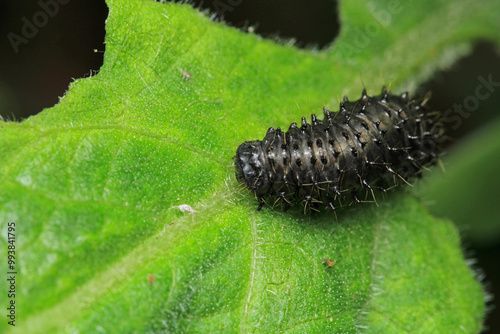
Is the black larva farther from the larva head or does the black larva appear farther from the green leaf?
the green leaf

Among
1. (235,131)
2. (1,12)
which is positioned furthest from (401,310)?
(1,12)

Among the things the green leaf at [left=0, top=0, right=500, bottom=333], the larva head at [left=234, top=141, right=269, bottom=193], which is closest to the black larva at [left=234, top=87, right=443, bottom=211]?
the larva head at [left=234, top=141, right=269, bottom=193]

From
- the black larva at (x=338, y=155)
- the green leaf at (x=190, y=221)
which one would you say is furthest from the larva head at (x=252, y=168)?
the green leaf at (x=190, y=221)

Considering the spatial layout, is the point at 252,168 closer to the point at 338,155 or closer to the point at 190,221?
the point at 190,221

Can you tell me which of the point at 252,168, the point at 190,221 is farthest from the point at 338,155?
the point at 190,221

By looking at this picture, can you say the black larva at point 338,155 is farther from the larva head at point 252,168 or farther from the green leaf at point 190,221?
the green leaf at point 190,221

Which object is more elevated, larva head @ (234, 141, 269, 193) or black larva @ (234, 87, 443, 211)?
black larva @ (234, 87, 443, 211)

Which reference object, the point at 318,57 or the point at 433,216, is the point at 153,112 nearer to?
the point at 318,57

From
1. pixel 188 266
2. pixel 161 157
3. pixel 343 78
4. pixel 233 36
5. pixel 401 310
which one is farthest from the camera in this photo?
pixel 343 78

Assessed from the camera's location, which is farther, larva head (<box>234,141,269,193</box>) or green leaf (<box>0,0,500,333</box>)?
larva head (<box>234,141,269,193</box>)
